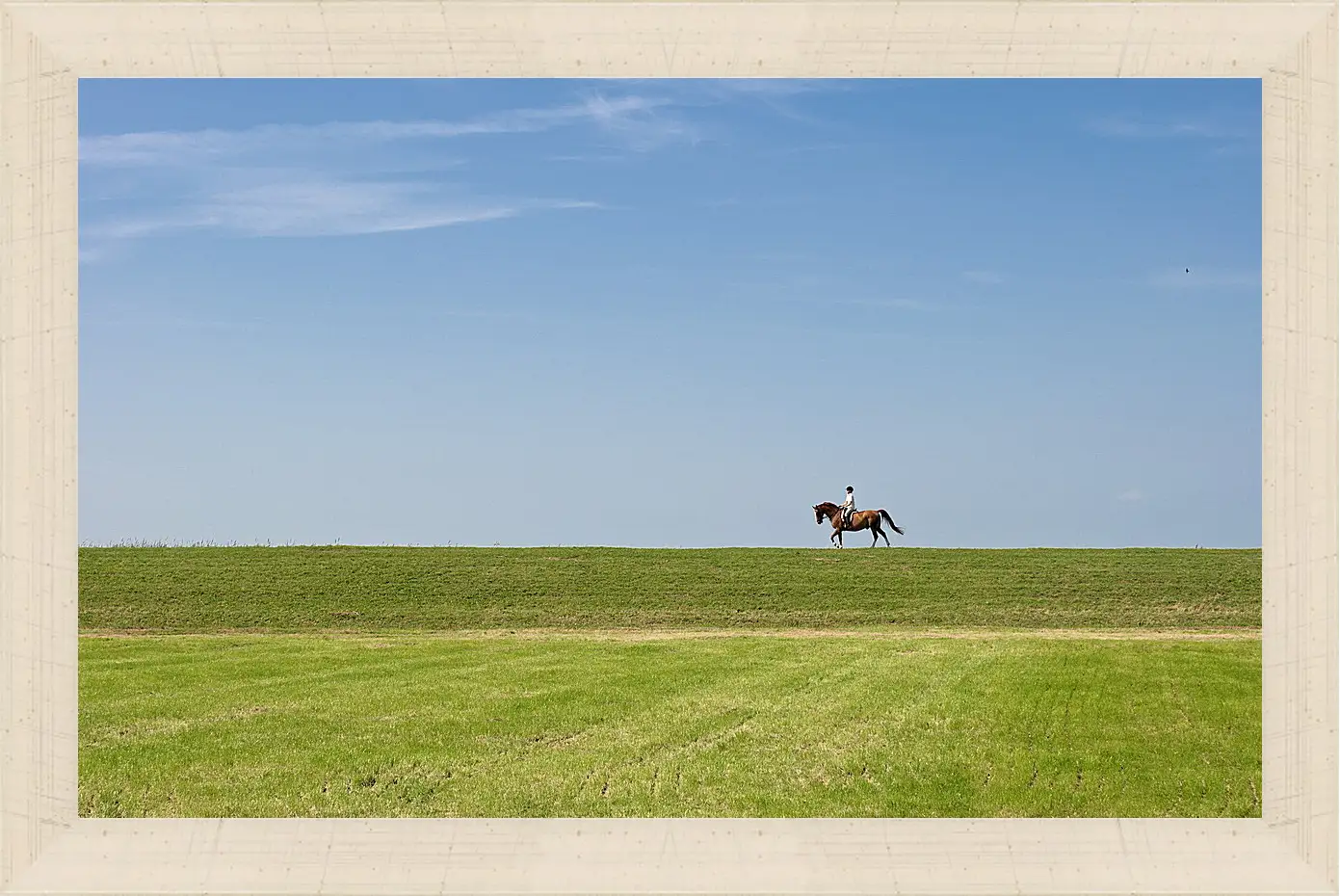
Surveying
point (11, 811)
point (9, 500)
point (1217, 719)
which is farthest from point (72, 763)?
point (1217, 719)

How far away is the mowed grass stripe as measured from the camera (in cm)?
697

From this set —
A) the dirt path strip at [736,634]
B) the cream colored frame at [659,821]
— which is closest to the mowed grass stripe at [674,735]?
the cream colored frame at [659,821]

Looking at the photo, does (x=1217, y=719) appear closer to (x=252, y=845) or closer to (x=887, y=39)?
(x=887, y=39)

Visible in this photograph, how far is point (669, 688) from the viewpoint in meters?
11.8

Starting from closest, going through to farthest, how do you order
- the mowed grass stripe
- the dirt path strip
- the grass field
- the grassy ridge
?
the mowed grass stripe → the grass field → the dirt path strip → the grassy ridge

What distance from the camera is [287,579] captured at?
24.0 meters

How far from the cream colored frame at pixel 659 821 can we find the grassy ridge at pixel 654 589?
52.6ft

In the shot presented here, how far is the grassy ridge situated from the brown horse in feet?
2.24

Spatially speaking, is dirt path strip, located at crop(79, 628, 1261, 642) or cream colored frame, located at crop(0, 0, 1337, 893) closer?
cream colored frame, located at crop(0, 0, 1337, 893)

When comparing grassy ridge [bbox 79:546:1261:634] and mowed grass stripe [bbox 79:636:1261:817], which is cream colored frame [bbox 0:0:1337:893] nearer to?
mowed grass stripe [bbox 79:636:1261:817]

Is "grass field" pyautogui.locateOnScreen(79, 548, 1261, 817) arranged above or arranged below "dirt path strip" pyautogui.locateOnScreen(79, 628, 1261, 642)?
above

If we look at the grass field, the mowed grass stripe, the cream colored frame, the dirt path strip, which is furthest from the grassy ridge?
the cream colored frame

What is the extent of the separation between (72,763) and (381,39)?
132 inches

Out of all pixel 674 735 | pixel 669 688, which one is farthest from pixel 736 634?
pixel 674 735
